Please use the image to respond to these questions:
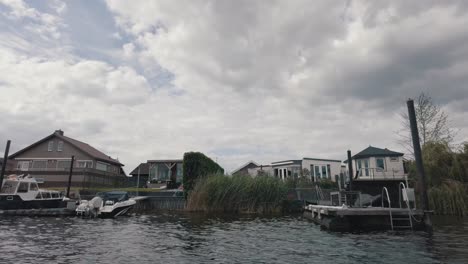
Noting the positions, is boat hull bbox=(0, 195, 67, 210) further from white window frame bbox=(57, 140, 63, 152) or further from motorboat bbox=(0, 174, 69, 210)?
white window frame bbox=(57, 140, 63, 152)

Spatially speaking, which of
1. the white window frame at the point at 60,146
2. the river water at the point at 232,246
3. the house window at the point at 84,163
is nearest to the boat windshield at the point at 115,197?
the river water at the point at 232,246

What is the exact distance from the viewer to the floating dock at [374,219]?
1308 centimetres

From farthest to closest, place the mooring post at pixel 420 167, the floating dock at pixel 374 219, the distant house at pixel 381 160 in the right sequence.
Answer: the distant house at pixel 381 160 → the mooring post at pixel 420 167 → the floating dock at pixel 374 219

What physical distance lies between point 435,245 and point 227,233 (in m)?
7.44

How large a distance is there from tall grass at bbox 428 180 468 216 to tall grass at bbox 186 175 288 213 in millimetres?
10645

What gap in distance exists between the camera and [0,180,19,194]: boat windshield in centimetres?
2144

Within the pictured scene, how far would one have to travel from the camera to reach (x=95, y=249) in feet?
30.2

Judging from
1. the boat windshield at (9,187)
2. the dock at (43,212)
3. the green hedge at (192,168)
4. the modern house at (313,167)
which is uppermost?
the modern house at (313,167)

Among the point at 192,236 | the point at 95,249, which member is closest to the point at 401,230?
the point at 192,236

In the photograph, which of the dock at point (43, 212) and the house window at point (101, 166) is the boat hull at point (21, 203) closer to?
the dock at point (43, 212)

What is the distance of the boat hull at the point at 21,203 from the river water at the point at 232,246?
978 centimetres

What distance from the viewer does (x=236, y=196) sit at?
22609 millimetres

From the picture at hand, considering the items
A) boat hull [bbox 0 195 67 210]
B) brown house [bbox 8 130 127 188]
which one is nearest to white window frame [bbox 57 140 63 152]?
brown house [bbox 8 130 127 188]

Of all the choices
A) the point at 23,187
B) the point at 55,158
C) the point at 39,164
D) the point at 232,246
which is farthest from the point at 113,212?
the point at 39,164
